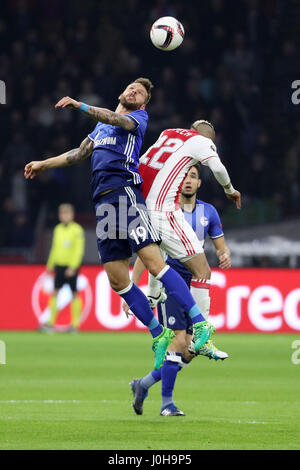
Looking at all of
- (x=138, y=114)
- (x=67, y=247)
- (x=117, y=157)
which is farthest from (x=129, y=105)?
(x=67, y=247)

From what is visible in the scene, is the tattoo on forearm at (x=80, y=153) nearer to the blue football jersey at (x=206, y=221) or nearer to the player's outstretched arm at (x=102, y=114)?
the player's outstretched arm at (x=102, y=114)

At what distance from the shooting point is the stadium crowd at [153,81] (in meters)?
20.0

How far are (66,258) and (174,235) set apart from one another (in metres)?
9.88

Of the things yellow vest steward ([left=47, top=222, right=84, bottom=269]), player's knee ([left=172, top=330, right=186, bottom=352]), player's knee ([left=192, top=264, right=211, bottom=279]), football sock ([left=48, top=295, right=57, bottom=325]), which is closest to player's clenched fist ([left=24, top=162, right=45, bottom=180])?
player's knee ([left=192, top=264, right=211, bottom=279])

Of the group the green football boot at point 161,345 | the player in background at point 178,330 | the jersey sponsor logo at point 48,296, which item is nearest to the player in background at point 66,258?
the jersey sponsor logo at point 48,296

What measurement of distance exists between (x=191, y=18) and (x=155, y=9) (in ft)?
2.75

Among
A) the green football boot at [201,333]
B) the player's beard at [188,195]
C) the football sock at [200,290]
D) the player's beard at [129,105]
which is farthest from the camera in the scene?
the player's beard at [188,195]

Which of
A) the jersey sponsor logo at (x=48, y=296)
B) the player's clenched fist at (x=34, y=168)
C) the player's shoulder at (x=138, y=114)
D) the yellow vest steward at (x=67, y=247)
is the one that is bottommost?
the player's clenched fist at (x=34, y=168)

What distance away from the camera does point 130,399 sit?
9141mm

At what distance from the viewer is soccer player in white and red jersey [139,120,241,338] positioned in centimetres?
784

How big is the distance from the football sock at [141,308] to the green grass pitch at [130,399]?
0.71 m

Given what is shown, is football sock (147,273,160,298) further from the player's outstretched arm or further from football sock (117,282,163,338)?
the player's outstretched arm

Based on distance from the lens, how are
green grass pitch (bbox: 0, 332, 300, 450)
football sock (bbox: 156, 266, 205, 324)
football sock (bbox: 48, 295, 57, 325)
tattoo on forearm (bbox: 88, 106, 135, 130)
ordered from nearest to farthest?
green grass pitch (bbox: 0, 332, 300, 450)
tattoo on forearm (bbox: 88, 106, 135, 130)
football sock (bbox: 156, 266, 205, 324)
football sock (bbox: 48, 295, 57, 325)

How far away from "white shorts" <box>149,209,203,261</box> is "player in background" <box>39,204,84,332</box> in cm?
953
